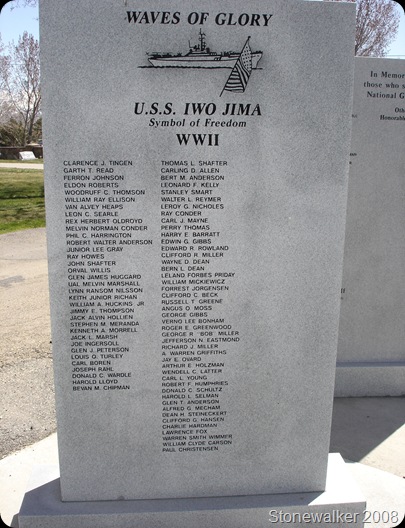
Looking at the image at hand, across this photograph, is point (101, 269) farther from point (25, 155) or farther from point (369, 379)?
point (25, 155)

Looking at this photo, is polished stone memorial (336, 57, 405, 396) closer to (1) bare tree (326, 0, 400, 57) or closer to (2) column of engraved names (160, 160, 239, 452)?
(2) column of engraved names (160, 160, 239, 452)

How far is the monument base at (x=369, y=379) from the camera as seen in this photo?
214 inches

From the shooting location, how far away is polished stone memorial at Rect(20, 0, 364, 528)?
9.62 ft

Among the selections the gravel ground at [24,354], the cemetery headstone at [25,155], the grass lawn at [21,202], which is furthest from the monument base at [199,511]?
the cemetery headstone at [25,155]

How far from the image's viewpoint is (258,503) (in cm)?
343

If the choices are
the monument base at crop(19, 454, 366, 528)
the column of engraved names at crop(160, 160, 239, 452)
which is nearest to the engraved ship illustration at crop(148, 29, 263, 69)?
the column of engraved names at crop(160, 160, 239, 452)

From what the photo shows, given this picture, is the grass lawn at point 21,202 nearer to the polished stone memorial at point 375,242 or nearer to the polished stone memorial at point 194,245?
the polished stone memorial at point 375,242

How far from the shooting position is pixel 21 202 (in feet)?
55.5

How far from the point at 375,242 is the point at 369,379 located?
4.77 ft

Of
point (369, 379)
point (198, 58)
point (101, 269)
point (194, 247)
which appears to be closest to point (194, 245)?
point (194, 247)

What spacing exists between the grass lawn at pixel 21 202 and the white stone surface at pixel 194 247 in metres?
10.6

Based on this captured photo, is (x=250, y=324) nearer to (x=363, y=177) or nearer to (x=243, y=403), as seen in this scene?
(x=243, y=403)

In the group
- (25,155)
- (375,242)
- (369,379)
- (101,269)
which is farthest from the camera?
(25,155)

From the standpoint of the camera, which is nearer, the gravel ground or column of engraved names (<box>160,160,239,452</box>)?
column of engraved names (<box>160,160,239,452</box>)
